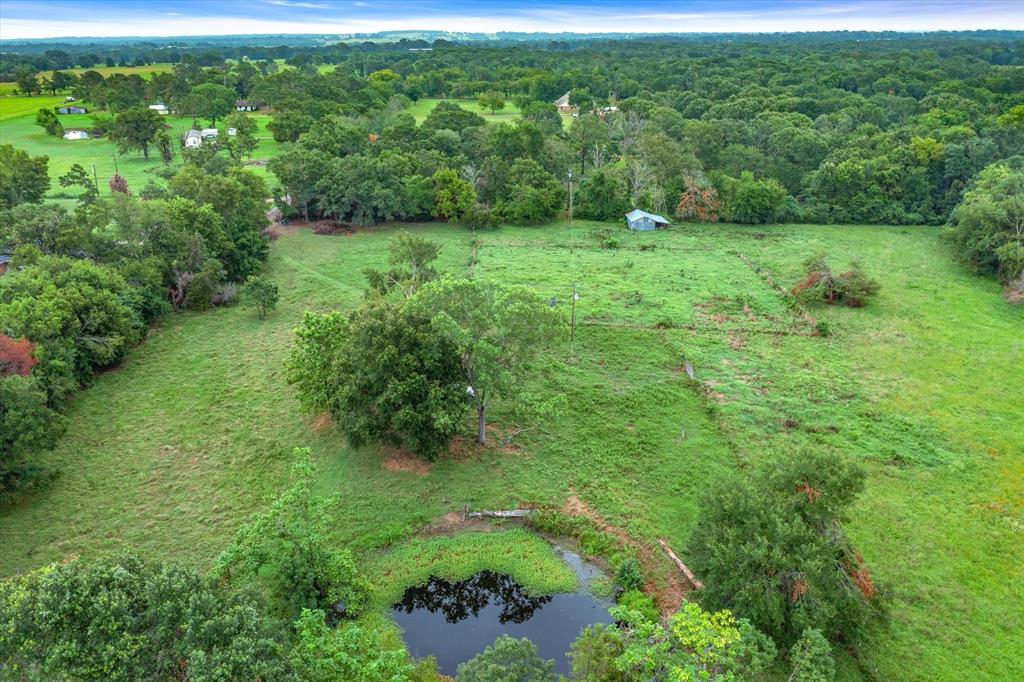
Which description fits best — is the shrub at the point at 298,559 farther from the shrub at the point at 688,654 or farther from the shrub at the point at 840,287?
the shrub at the point at 840,287

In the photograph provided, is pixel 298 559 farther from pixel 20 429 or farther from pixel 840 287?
pixel 840 287

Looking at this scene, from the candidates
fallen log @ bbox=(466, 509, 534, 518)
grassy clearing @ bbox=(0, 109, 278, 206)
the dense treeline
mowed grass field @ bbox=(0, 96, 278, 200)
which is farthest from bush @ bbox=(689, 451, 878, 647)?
mowed grass field @ bbox=(0, 96, 278, 200)

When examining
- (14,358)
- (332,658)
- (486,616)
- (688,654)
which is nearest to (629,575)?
(486,616)

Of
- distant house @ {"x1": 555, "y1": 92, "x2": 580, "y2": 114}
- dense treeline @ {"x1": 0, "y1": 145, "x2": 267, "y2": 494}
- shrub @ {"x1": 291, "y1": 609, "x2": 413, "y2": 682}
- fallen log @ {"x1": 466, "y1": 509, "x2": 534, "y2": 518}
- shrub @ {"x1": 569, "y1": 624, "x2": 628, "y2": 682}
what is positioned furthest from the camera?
distant house @ {"x1": 555, "y1": 92, "x2": 580, "y2": 114}

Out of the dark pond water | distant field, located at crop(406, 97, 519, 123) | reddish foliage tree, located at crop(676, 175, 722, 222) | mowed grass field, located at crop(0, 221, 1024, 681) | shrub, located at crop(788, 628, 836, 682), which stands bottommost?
the dark pond water

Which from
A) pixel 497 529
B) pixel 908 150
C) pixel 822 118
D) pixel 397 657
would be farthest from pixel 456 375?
pixel 822 118

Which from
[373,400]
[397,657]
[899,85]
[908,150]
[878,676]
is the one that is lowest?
[878,676]

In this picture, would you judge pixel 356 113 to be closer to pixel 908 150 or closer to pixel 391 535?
pixel 908 150

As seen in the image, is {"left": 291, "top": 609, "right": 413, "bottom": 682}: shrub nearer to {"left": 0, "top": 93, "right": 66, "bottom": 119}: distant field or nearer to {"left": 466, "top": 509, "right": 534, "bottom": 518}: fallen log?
{"left": 466, "top": 509, "right": 534, "bottom": 518}: fallen log
